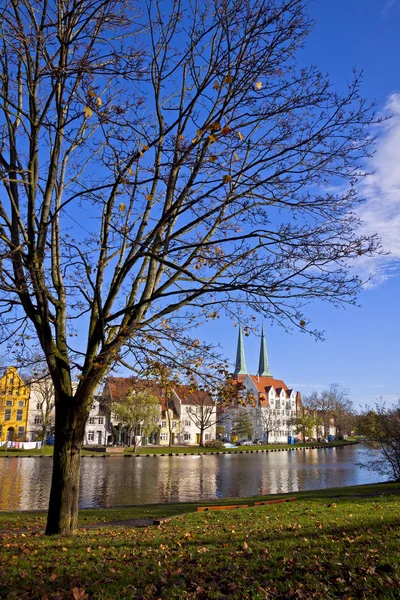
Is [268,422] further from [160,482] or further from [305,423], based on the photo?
[160,482]

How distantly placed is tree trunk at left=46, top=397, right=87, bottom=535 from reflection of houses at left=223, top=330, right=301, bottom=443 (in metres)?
81.0

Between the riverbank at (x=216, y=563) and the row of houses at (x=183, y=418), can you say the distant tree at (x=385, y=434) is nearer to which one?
the row of houses at (x=183, y=418)

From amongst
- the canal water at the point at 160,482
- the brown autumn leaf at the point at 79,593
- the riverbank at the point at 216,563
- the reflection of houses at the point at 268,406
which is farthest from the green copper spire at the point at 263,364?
the brown autumn leaf at the point at 79,593

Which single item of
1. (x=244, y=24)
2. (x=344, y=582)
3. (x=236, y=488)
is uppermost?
(x=244, y=24)

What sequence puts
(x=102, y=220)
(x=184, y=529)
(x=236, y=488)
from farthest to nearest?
(x=236, y=488)
(x=102, y=220)
(x=184, y=529)

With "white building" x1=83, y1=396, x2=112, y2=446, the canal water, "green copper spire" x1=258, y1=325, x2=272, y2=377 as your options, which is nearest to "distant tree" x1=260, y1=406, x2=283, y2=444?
"green copper spire" x1=258, y1=325, x2=272, y2=377

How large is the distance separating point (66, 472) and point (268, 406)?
336 ft

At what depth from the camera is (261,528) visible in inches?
381

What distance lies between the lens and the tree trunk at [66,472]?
9789mm

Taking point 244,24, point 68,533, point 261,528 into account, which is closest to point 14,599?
point 68,533

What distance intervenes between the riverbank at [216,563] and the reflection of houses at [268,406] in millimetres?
81663

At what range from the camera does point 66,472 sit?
9820 millimetres

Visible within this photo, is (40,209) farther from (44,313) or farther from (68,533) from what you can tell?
(68,533)

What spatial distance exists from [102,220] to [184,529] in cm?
700
